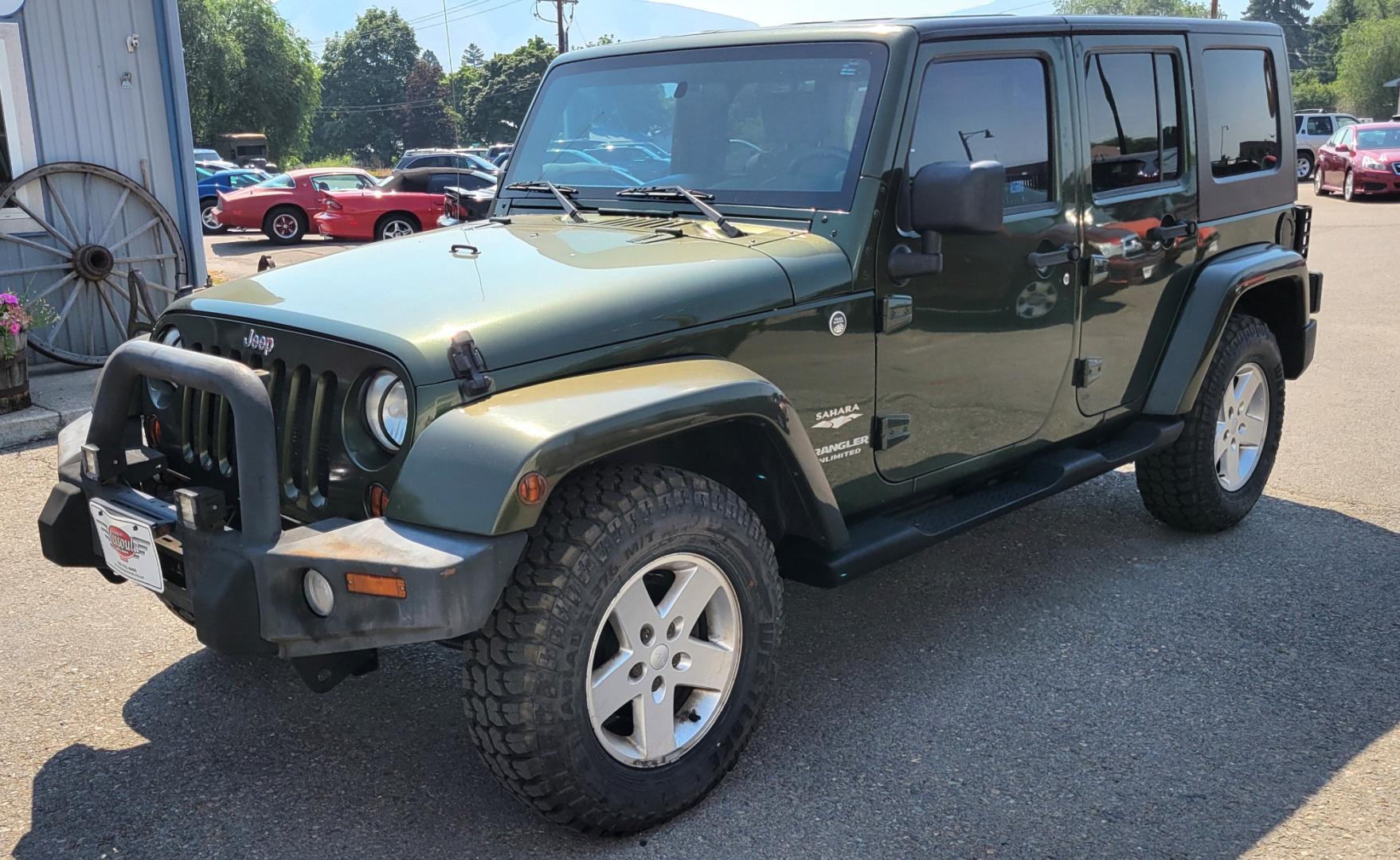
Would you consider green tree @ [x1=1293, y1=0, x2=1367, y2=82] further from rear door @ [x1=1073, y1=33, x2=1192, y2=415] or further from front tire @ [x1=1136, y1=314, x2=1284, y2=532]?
rear door @ [x1=1073, y1=33, x2=1192, y2=415]

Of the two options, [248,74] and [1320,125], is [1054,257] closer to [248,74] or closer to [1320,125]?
[1320,125]

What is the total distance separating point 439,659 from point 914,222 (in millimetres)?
2044

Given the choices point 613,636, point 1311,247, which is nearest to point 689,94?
point 613,636

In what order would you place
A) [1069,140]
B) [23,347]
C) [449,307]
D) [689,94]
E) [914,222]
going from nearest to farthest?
[449,307], [914,222], [689,94], [1069,140], [23,347]

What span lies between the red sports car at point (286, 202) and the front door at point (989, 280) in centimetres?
1807

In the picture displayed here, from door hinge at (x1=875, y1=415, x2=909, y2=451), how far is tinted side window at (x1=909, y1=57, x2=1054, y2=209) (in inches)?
28.7

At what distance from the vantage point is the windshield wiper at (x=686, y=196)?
3.57 m

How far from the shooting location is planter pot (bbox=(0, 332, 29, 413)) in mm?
6891

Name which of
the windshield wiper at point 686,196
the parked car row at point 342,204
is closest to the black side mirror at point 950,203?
the windshield wiper at point 686,196

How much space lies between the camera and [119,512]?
3.05 metres

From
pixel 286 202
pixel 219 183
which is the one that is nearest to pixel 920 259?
pixel 286 202

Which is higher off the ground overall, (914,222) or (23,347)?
(914,222)

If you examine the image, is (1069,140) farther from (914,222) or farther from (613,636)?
(613,636)

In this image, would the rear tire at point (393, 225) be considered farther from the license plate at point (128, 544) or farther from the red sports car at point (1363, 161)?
the red sports car at point (1363, 161)
